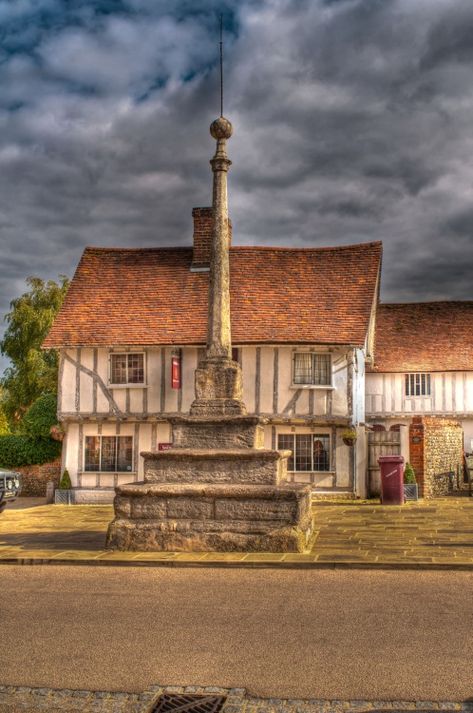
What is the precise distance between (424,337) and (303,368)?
1437cm

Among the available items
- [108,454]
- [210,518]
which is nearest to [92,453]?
[108,454]

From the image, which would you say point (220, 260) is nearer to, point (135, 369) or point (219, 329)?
point (219, 329)

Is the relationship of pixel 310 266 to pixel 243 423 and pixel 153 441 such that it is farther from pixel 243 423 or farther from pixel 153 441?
pixel 243 423

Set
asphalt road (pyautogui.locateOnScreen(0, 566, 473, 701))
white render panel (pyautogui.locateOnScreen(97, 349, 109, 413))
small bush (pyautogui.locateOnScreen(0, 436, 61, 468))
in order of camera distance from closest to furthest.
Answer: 1. asphalt road (pyautogui.locateOnScreen(0, 566, 473, 701))
2. white render panel (pyautogui.locateOnScreen(97, 349, 109, 413))
3. small bush (pyautogui.locateOnScreen(0, 436, 61, 468))

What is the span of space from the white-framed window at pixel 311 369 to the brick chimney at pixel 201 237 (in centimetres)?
454

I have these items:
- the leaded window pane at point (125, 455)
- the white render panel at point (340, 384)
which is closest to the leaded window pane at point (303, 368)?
the white render panel at point (340, 384)

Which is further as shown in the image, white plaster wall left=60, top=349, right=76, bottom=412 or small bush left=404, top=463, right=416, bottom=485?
white plaster wall left=60, top=349, right=76, bottom=412

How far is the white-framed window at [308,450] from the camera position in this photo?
21375 mm

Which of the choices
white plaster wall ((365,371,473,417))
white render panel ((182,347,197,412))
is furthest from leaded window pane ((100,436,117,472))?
white plaster wall ((365,371,473,417))

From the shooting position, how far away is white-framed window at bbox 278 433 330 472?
21375mm

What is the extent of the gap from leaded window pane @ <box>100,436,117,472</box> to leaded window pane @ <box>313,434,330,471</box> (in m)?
5.71

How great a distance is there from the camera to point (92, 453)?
22.0 metres

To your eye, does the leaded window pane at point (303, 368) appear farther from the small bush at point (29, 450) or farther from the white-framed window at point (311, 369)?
the small bush at point (29, 450)

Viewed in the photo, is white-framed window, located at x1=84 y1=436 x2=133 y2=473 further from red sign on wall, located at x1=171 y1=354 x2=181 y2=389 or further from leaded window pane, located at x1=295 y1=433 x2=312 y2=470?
leaded window pane, located at x1=295 y1=433 x2=312 y2=470
